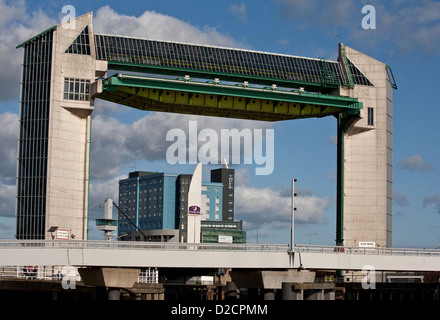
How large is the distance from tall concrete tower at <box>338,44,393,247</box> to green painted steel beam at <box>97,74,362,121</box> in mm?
2727

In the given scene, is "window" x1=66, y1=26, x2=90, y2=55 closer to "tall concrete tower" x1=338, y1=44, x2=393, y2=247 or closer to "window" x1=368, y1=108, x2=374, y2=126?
"tall concrete tower" x1=338, y1=44, x2=393, y2=247

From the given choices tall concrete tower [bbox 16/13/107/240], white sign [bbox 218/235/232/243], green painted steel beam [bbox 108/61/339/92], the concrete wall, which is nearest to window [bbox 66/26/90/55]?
tall concrete tower [bbox 16/13/107/240]

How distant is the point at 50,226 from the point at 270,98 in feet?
87.0

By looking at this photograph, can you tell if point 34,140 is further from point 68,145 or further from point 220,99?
point 220,99

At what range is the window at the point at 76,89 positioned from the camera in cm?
7694

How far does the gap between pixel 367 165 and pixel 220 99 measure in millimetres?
19729

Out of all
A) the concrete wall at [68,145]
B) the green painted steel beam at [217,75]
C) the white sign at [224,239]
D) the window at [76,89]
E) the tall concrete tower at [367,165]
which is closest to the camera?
the concrete wall at [68,145]

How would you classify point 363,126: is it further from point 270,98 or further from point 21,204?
point 21,204

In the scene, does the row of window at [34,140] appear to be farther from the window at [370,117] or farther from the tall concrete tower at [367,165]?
the window at [370,117]

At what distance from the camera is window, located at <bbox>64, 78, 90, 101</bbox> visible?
76938 mm

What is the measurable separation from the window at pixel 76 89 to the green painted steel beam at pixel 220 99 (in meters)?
1.56

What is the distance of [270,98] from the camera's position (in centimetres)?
8212

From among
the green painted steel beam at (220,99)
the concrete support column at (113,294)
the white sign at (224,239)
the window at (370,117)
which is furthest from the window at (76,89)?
the white sign at (224,239)
